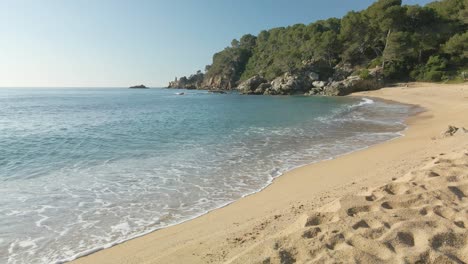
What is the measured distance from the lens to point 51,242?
5953 millimetres

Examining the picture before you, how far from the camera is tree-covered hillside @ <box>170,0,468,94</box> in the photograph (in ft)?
178

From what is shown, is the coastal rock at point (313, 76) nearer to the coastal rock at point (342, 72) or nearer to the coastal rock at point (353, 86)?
the coastal rock at point (342, 72)

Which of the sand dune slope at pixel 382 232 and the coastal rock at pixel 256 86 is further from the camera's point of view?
the coastal rock at pixel 256 86

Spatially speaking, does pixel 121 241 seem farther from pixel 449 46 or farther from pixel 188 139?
pixel 449 46

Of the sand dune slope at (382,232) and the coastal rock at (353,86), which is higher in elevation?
the coastal rock at (353,86)

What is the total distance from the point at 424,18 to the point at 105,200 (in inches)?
2857

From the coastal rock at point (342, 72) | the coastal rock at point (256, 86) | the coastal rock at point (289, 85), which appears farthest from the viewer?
the coastal rock at point (256, 86)

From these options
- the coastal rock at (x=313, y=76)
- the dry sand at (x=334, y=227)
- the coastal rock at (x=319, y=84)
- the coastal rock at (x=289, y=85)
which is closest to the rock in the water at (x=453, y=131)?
→ the dry sand at (x=334, y=227)

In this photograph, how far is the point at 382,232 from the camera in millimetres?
4059

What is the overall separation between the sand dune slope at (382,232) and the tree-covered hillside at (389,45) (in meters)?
54.3

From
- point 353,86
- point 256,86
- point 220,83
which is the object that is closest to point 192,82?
point 220,83

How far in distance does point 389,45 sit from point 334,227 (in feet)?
202

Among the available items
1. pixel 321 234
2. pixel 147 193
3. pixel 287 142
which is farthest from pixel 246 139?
pixel 321 234

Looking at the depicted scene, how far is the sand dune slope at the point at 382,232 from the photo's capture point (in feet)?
11.9
